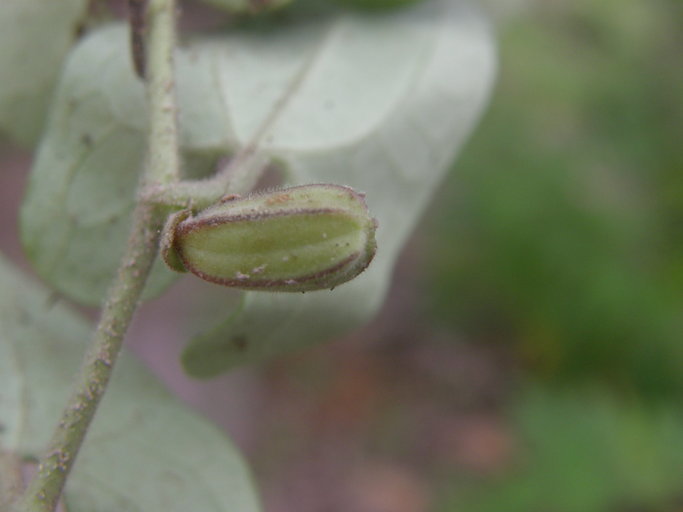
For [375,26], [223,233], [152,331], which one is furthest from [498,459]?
[223,233]

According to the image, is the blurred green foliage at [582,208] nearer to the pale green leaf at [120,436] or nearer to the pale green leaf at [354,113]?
the pale green leaf at [354,113]

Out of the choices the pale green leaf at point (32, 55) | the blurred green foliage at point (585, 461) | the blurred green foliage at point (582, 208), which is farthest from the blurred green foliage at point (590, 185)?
the pale green leaf at point (32, 55)

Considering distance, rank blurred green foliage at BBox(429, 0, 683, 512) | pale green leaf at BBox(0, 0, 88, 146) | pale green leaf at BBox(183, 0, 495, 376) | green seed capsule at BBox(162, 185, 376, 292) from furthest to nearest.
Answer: blurred green foliage at BBox(429, 0, 683, 512) < pale green leaf at BBox(0, 0, 88, 146) < pale green leaf at BBox(183, 0, 495, 376) < green seed capsule at BBox(162, 185, 376, 292)

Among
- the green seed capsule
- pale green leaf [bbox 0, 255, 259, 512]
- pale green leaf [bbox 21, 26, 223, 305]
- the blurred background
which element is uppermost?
the green seed capsule

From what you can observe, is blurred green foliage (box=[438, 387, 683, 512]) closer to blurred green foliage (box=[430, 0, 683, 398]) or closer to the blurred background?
the blurred background

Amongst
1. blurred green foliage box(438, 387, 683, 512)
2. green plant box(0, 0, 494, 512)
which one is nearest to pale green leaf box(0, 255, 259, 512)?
green plant box(0, 0, 494, 512)

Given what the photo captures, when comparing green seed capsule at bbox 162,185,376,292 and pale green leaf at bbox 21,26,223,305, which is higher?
green seed capsule at bbox 162,185,376,292

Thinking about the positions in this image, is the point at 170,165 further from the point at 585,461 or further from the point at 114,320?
the point at 585,461

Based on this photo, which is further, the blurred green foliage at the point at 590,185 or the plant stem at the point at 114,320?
the blurred green foliage at the point at 590,185
